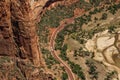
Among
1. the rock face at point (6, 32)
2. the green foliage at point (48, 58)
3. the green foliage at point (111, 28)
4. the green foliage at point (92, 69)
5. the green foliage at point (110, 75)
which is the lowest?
the green foliage at point (110, 75)

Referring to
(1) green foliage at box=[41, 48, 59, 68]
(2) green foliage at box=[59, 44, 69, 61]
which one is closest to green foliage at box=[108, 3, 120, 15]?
(2) green foliage at box=[59, 44, 69, 61]

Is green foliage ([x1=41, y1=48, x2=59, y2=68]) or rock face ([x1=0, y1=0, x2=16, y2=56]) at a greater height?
rock face ([x1=0, y1=0, x2=16, y2=56])

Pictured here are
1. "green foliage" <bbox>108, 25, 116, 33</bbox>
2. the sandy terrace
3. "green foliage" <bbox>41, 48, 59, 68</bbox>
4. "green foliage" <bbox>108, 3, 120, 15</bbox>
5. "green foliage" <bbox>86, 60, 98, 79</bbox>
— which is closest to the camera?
"green foliage" <bbox>86, 60, 98, 79</bbox>

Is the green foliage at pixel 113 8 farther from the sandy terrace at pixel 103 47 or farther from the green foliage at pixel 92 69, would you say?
the green foliage at pixel 92 69

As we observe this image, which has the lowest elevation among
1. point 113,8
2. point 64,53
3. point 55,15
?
point 64,53

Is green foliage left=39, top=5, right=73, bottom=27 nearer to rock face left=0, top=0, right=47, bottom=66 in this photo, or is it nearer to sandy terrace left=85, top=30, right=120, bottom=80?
sandy terrace left=85, top=30, right=120, bottom=80

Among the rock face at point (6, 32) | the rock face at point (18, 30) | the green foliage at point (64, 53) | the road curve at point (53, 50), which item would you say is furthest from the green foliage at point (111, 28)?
the rock face at point (6, 32)

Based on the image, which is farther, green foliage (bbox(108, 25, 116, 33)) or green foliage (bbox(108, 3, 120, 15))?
green foliage (bbox(108, 3, 120, 15))

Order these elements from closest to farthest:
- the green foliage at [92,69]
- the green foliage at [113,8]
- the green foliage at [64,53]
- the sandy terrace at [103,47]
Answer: the green foliage at [92,69] < the green foliage at [64,53] < the sandy terrace at [103,47] < the green foliage at [113,8]

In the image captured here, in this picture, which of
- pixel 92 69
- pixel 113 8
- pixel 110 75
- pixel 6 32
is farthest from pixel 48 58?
pixel 6 32

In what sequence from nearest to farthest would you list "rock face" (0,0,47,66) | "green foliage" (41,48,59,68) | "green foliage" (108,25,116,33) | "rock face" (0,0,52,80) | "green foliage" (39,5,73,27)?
"rock face" (0,0,47,66), "rock face" (0,0,52,80), "green foliage" (41,48,59,68), "green foliage" (39,5,73,27), "green foliage" (108,25,116,33)

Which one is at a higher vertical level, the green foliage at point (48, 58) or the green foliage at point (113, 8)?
the green foliage at point (113, 8)

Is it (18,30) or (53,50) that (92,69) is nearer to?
(53,50)
